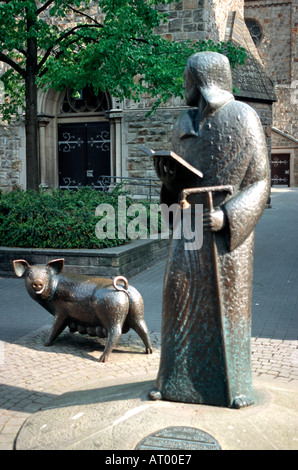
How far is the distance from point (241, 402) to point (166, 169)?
1.48m

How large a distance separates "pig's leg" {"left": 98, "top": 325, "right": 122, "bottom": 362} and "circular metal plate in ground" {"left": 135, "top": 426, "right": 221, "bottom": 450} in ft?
8.04

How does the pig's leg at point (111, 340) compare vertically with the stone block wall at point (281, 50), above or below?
below

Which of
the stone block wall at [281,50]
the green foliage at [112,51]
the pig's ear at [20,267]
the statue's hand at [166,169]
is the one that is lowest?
the pig's ear at [20,267]

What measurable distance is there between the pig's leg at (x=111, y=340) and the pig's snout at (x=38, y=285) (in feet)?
2.98

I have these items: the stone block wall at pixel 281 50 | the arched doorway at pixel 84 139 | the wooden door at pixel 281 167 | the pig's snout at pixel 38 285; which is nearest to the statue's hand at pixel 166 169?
the pig's snout at pixel 38 285

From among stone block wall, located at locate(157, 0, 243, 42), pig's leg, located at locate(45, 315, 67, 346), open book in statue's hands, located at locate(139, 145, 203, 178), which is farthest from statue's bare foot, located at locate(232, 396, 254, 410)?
stone block wall, located at locate(157, 0, 243, 42)

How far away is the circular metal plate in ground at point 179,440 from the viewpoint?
2.99 meters

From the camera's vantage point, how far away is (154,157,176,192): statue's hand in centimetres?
320

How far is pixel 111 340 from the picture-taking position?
5.56 m

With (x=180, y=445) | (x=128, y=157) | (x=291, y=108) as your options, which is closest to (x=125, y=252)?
(x=180, y=445)

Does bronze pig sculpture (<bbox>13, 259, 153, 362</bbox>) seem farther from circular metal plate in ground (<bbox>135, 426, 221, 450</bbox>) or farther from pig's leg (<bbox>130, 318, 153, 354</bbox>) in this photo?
circular metal plate in ground (<bbox>135, 426, 221, 450</bbox>)

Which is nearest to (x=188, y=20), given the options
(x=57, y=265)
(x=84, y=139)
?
(x=84, y=139)

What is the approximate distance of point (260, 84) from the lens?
1950 centimetres

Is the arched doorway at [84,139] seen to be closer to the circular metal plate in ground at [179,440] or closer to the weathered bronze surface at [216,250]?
the weathered bronze surface at [216,250]
